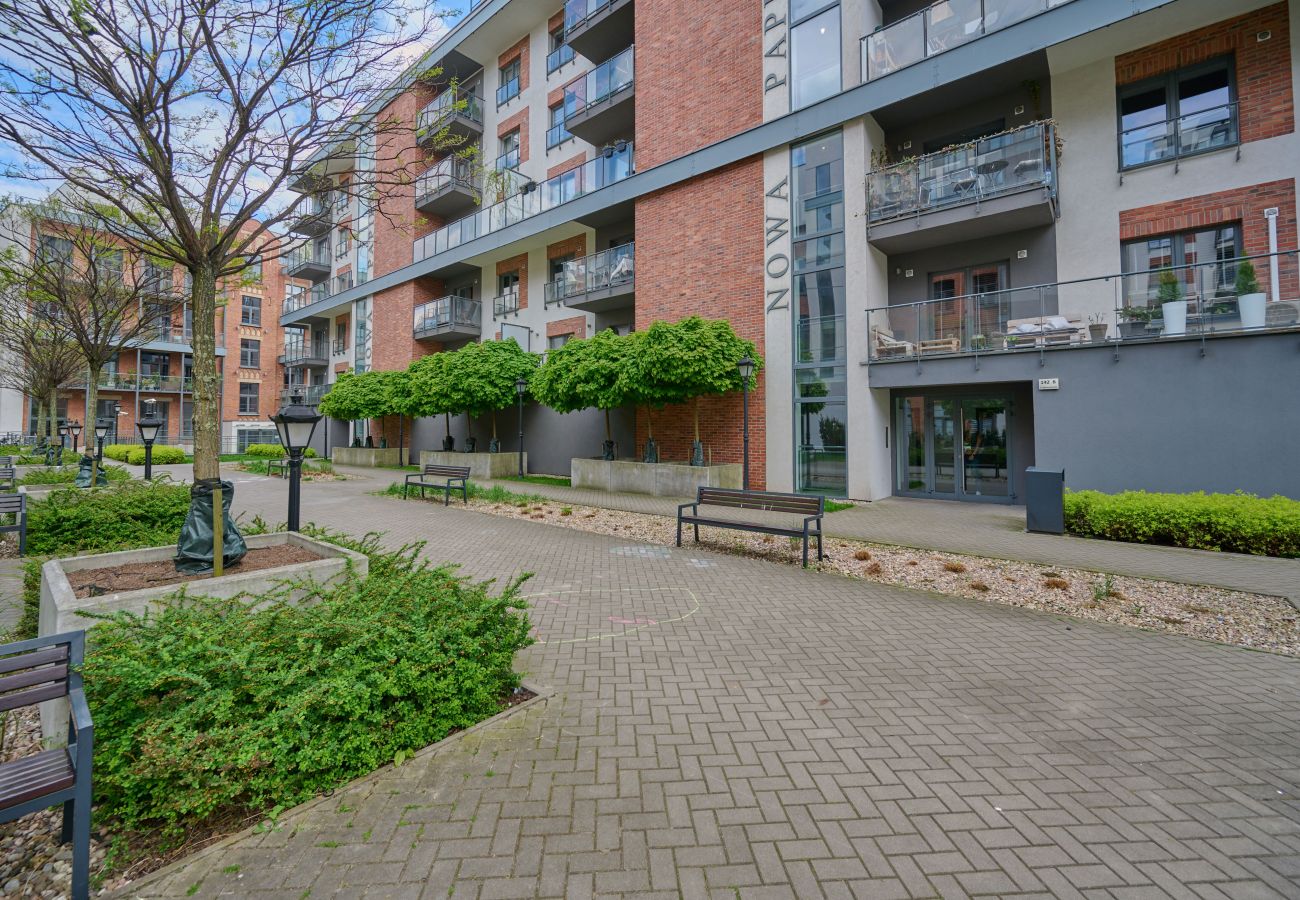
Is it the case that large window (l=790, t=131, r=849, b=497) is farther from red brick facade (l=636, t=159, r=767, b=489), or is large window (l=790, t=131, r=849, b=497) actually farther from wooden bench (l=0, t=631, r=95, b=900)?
wooden bench (l=0, t=631, r=95, b=900)

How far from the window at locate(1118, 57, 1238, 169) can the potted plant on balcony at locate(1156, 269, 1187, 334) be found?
134 inches

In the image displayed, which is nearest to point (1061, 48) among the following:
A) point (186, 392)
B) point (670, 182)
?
point (670, 182)

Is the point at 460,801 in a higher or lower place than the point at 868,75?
lower

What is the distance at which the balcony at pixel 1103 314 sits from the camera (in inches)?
359

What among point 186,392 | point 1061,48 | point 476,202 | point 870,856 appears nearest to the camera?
point 870,856

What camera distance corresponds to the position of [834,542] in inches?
331

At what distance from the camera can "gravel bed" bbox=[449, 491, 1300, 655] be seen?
16.2 feet

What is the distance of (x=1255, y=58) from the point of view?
10367 mm

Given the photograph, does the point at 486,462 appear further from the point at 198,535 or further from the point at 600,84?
the point at 198,535

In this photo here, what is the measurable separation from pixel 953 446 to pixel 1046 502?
482 centimetres

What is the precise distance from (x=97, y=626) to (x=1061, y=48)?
1695 cm

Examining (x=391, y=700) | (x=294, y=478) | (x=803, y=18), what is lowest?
(x=391, y=700)

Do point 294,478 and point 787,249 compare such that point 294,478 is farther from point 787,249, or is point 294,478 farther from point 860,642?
point 787,249

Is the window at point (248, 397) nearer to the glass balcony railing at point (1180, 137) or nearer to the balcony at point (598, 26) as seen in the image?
the balcony at point (598, 26)
